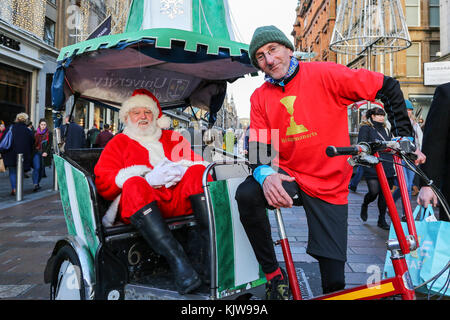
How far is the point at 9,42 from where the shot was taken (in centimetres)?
1520

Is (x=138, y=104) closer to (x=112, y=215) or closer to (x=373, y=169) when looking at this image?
(x=112, y=215)

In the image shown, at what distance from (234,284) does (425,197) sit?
126 centimetres

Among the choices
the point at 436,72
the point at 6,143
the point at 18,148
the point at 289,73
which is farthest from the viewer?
the point at 436,72

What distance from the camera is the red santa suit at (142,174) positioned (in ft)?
8.36

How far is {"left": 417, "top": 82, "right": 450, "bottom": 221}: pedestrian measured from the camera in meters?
2.02

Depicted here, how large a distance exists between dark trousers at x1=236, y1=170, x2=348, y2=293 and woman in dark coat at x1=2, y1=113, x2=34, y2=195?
7935 mm

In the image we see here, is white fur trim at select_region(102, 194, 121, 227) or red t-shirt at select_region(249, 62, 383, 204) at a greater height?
red t-shirt at select_region(249, 62, 383, 204)

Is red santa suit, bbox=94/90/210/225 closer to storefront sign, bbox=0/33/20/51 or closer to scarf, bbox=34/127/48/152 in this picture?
scarf, bbox=34/127/48/152

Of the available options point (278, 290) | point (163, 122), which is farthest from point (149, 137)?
point (278, 290)

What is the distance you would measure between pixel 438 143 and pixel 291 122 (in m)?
0.88

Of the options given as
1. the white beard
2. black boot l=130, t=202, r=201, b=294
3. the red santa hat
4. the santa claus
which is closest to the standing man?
black boot l=130, t=202, r=201, b=294

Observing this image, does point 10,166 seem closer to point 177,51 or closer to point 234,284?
point 177,51
